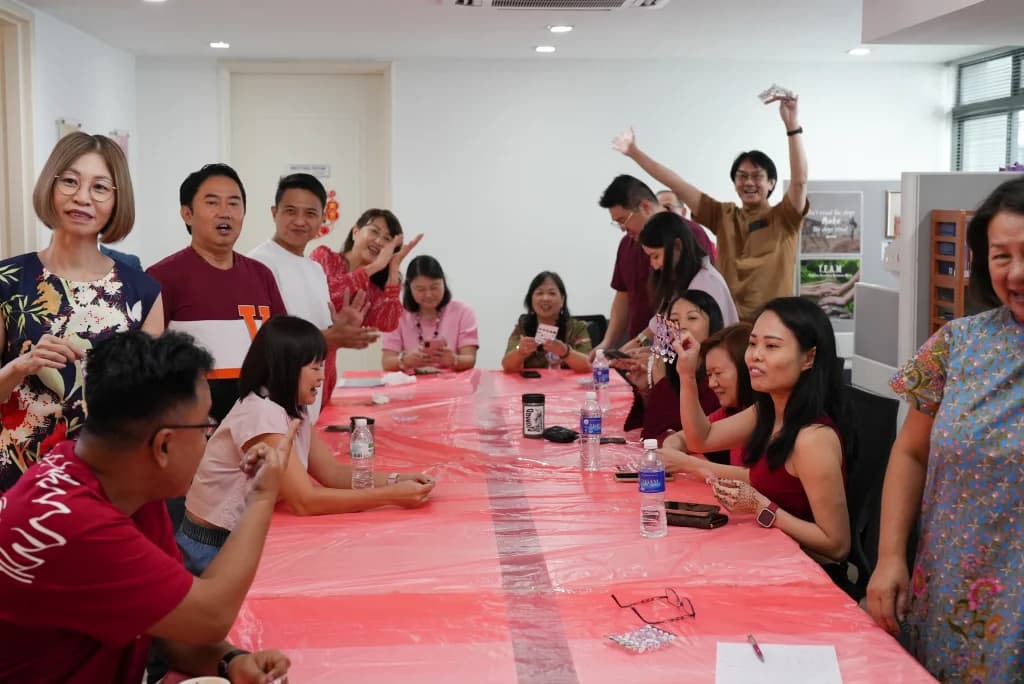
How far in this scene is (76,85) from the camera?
5945 millimetres

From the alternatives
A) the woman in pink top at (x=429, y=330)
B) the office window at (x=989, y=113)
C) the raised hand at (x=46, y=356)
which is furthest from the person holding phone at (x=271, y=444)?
the office window at (x=989, y=113)

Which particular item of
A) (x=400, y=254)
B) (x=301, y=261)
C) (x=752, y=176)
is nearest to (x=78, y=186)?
(x=301, y=261)

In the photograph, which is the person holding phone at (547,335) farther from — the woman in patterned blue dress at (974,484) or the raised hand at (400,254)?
the woman in patterned blue dress at (974,484)

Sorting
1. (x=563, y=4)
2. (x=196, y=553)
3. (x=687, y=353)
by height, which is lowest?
(x=196, y=553)

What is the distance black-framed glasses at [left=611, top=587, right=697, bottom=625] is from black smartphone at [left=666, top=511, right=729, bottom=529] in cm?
44

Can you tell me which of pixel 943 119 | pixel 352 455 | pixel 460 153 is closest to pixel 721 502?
pixel 352 455

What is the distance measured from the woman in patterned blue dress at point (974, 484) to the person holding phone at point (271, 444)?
1.22 metres

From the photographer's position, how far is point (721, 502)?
251cm

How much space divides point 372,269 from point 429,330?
877 mm

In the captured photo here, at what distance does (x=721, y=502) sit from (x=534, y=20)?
3888 millimetres

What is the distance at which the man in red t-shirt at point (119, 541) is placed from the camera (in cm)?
140

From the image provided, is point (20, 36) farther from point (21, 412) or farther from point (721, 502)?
point (721, 502)

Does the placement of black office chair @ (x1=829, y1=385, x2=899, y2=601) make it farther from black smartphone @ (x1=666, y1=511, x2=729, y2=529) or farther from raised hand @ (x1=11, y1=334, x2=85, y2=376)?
raised hand @ (x1=11, y1=334, x2=85, y2=376)

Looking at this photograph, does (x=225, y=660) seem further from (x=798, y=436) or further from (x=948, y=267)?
(x=948, y=267)
